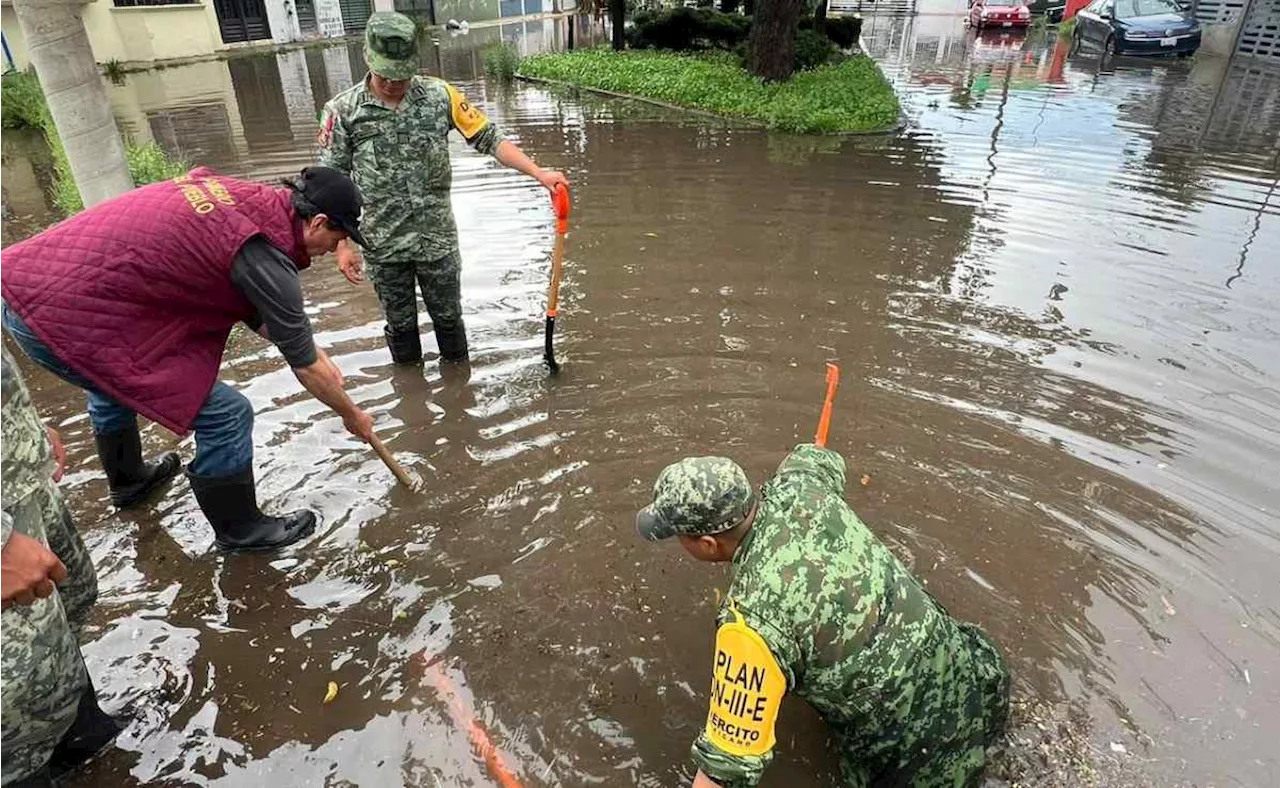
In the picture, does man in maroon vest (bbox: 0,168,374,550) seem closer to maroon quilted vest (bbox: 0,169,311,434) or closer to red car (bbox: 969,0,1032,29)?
maroon quilted vest (bbox: 0,169,311,434)

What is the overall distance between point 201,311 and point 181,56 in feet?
78.3

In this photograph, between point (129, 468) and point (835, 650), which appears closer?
point (835, 650)

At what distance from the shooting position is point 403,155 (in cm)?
406

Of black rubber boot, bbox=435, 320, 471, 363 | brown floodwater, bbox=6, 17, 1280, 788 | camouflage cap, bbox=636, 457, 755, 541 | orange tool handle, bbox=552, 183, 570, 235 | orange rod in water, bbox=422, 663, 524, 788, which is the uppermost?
orange tool handle, bbox=552, 183, 570, 235

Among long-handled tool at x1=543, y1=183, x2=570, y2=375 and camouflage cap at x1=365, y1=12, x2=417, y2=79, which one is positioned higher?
camouflage cap at x1=365, y1=12, x2=417, y2=79

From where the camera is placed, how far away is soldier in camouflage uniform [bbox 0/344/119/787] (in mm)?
1813

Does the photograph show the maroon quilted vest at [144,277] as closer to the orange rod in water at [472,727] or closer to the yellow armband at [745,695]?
the orange rod in water at [472,727]

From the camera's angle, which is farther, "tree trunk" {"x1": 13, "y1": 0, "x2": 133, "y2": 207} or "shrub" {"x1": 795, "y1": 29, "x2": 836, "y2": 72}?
"shrub" {"x1": 795, "y1": 29, "x2": 836, "y2": 72}

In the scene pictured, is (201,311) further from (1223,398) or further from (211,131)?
(211,131)

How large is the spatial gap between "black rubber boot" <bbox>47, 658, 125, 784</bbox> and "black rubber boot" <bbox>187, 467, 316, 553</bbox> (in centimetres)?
85

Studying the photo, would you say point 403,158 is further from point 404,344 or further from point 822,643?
point 822,643

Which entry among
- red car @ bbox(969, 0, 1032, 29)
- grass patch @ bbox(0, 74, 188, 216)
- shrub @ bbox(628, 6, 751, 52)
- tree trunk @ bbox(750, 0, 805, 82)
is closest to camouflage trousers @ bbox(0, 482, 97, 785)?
grass patch @ bbox(0, 74, 188, 216)

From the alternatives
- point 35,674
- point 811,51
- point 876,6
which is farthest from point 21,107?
point 876,6

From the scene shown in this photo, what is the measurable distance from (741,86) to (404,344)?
35.0ft
